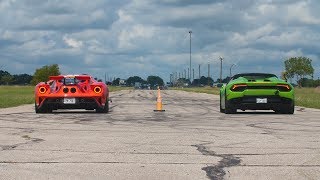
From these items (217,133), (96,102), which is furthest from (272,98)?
(217,133)

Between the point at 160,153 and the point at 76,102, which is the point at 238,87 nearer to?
the point at 76,102

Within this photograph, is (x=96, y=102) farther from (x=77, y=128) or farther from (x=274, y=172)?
(x=274, y=172)

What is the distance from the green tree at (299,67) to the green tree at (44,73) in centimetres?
6482

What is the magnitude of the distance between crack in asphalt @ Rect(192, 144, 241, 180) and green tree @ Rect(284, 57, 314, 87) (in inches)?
6135

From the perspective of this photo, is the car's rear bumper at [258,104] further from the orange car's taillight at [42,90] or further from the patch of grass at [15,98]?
the patch of grass at [15,98]

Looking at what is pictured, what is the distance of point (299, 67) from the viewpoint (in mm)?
161125

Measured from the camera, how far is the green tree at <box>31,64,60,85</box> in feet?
570

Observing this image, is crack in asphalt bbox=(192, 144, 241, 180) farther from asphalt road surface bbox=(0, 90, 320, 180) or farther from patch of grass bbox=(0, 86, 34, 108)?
patch of grass bbox=(0, 86, 34, 108)

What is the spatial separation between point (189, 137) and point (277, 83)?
27.0ft

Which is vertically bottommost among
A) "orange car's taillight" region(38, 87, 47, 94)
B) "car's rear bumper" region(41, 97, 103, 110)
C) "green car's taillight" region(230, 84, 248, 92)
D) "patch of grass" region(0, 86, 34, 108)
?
"patch of grass" region(0, 86, 34, 108)

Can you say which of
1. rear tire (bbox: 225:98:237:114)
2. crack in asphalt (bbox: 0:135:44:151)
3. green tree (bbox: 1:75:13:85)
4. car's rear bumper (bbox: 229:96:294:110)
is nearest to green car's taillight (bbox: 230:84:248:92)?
car's rear bumper (bbox: 229:96:294:110)

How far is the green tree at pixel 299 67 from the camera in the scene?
160m

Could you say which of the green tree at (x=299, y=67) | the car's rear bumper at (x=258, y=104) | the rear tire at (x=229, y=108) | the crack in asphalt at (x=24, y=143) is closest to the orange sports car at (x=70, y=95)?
the rear tire at (x=229, y=108)

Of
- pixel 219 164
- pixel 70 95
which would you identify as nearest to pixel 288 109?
pixel 70 95
